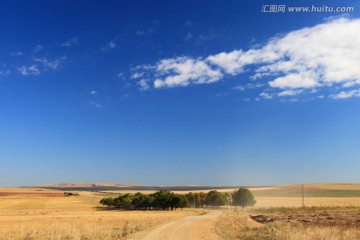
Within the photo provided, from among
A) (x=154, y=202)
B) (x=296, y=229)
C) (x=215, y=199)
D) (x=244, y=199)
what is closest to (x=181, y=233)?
(x=296, y=229)

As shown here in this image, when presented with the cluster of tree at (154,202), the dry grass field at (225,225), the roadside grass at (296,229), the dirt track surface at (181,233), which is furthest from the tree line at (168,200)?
the dirt track surface at (181,233)

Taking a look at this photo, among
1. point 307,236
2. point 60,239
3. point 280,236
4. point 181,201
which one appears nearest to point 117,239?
point 60,239

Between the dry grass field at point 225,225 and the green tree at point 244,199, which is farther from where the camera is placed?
the green tree at point 244,199

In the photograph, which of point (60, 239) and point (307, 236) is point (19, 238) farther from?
point (307, 236)

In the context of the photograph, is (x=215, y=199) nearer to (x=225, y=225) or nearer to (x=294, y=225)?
(x=225, y=225)

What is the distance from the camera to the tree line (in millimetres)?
111750

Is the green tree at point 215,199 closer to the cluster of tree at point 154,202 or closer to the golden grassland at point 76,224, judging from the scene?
the cluster of tree at point 154,202

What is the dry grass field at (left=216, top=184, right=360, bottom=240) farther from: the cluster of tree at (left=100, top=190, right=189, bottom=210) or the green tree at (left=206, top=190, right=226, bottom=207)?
the green tree at (left=206, top=190, right=226, bottom=207)

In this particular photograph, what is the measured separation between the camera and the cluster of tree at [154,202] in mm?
111125

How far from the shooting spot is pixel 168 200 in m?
111

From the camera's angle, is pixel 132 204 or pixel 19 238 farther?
pixel 132 204

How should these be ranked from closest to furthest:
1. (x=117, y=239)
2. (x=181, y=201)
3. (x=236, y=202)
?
(x=117, y=239) → (x=181, y=201) → (x=236, y=202)

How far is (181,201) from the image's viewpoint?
363 feet

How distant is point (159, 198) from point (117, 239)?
87.9 meters
